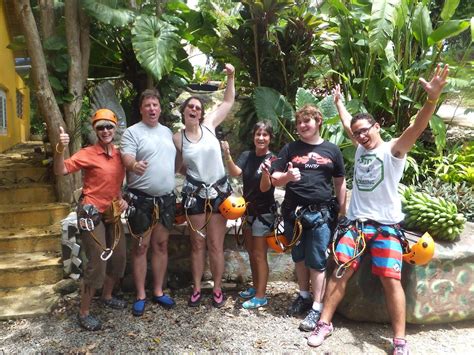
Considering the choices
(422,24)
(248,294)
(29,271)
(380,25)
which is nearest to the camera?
(248,294)

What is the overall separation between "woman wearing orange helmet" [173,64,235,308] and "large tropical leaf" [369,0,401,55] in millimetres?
2664

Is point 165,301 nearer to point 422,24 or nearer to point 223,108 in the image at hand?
point 223,108

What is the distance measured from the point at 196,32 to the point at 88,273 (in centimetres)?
474

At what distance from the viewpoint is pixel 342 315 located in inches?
133

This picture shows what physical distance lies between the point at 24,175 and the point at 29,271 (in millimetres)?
1933

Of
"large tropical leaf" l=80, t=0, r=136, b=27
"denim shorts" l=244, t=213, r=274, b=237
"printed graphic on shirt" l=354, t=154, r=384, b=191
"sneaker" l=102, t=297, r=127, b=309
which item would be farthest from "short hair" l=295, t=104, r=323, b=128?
"large tropical leaf" l=80, t=0, r=136, b=27

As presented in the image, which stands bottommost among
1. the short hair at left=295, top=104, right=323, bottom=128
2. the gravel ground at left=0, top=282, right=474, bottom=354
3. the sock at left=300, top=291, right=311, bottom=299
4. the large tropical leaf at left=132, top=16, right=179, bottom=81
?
the gravel ground at left=0, top=282, right=474, bottom=354

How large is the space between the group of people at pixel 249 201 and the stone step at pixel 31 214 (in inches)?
67.7

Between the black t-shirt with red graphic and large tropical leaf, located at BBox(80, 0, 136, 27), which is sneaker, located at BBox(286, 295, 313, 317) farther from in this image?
large tropical leaf, located at BBox(80, 0, 136, 27)

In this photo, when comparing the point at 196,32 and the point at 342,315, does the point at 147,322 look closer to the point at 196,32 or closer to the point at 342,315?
the point at 342,315

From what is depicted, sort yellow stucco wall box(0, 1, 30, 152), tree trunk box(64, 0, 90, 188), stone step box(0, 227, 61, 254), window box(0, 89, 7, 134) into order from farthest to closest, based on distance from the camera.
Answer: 1. window box(0, 89, 7, 134)
2. yellow stucco wall box(0, 1, 30, 152)
3. tree trunk box(64, 0, 90, 188)
4. stone step box(0, 227, 61, 254)

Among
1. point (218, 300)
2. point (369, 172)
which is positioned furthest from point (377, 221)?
point (218, 300)

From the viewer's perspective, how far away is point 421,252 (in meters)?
2.85

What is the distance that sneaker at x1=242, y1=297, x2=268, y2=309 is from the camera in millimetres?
3457
